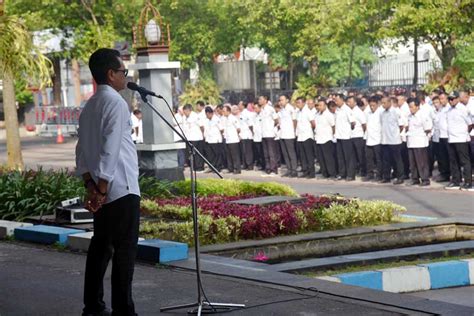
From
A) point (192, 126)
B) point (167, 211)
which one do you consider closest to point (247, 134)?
point (192, 126)

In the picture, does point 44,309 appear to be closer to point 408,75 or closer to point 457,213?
point 457,213

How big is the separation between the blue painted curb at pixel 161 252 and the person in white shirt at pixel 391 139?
43.9ft

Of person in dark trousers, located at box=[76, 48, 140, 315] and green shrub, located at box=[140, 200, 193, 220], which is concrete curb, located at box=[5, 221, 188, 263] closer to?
green shrub, located at box=[140, 200, 193, 220]

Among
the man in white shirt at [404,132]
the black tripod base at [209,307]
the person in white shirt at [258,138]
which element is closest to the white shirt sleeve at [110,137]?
the black tripod base at [209,307]

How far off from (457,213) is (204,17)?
28.4 meters

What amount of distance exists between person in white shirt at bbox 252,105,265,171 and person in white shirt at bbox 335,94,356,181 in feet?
11.4

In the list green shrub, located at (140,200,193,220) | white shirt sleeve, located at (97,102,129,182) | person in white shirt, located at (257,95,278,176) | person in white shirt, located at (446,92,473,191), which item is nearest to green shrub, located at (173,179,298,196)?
green shrub, located at (140,200,193,220)

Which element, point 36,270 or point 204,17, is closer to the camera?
point 36,270

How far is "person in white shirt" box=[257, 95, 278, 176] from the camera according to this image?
2852 centimetres

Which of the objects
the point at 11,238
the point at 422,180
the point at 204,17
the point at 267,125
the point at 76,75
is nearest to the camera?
the point at 11,238

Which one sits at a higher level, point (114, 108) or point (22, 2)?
point (22, 2)

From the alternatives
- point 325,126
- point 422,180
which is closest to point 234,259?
point 422,180

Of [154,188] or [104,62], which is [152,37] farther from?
[104,62]

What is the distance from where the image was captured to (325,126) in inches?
1029
